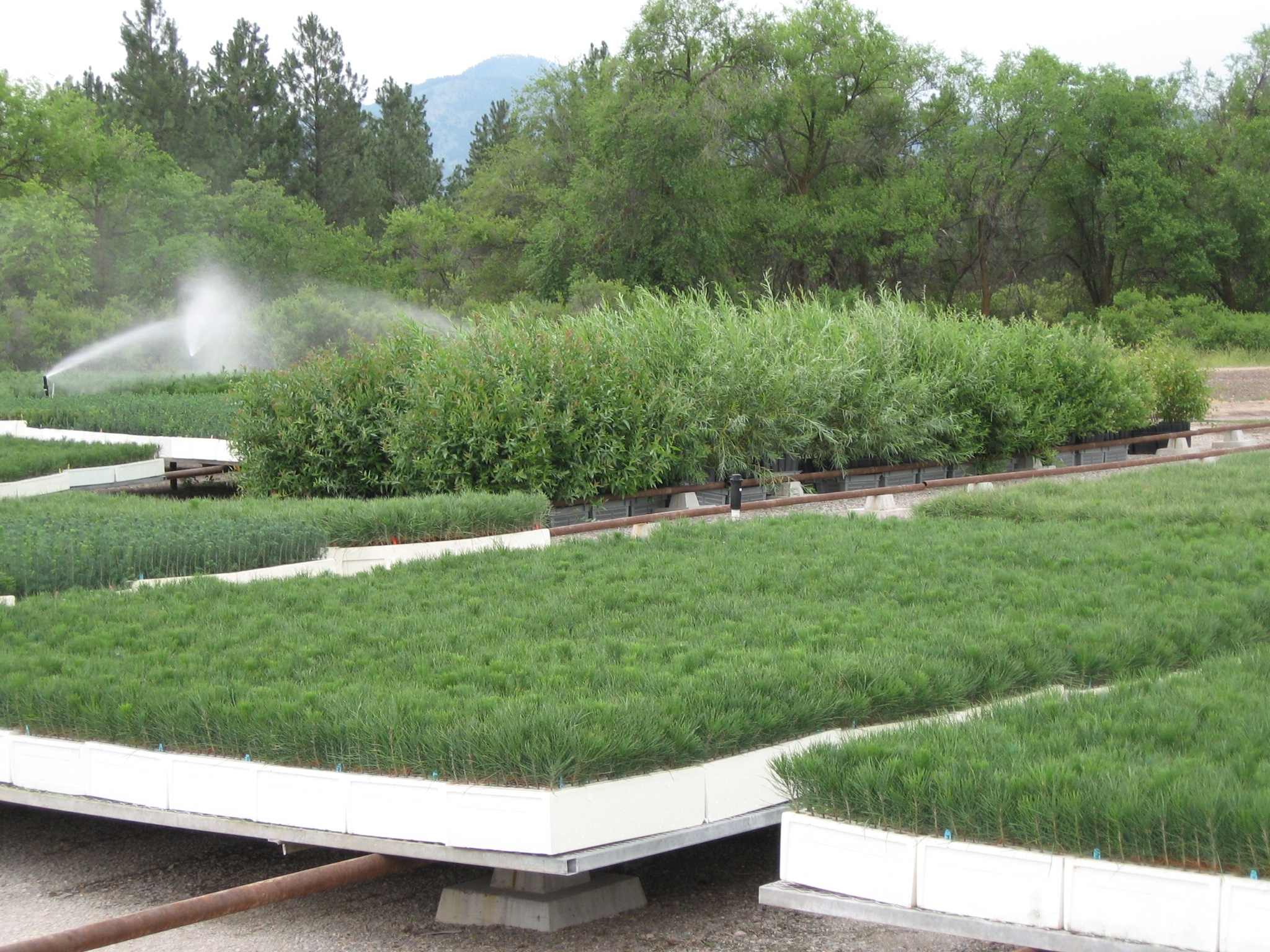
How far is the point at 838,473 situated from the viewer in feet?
44.9

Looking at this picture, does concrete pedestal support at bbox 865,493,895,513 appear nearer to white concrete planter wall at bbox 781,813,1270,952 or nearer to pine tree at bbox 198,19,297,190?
white concrete planter wall at bbox 781,813,1270,952

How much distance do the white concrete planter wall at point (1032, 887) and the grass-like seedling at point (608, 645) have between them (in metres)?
Answer: 0.76

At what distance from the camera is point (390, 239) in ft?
164

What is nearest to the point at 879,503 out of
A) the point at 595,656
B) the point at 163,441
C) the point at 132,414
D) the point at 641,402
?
the point at 641,402

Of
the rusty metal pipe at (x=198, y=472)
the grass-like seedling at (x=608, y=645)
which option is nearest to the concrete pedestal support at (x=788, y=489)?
the grass-like seedling at (x=608, y=645)

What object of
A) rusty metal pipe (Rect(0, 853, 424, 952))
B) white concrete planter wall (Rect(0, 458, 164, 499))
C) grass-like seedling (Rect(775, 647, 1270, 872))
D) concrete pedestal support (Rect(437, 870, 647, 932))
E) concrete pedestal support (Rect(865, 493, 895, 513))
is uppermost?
white concrete planter wall (Rect(0, 458, 164, 499))

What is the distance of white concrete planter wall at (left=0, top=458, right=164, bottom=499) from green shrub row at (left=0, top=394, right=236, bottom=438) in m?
1.28

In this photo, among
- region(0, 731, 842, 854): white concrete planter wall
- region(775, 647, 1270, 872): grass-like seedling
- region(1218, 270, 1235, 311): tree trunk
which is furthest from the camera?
region(1218, 270, 1235, 311): tree trunk

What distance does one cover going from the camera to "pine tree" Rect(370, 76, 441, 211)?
182 ft

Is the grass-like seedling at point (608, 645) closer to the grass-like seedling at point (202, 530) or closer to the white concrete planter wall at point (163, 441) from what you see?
the grass-like seedling at point (202, 530)

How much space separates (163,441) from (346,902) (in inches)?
499

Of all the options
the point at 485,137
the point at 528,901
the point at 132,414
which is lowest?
the point at 528,901

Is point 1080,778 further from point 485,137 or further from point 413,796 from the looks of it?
point 485,137

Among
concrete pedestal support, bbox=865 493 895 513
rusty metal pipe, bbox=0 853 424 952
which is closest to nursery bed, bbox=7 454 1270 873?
rusty metal pipe, bbox=0 853 424 952
